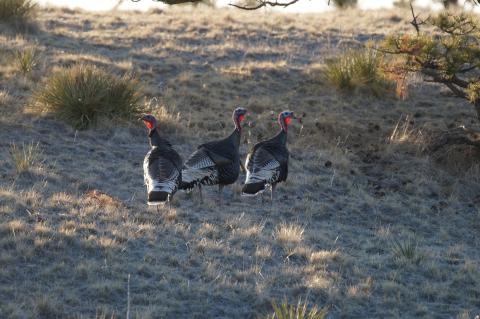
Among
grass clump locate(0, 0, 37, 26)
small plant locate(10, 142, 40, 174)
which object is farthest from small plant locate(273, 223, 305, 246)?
grass clump locate(0, 0, 37, 26)

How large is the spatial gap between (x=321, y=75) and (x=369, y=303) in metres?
11.0

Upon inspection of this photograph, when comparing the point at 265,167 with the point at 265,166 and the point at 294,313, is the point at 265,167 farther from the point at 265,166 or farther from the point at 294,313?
the point at 294,313

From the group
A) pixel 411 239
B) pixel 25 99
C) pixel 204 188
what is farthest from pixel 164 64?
pixel 411 239

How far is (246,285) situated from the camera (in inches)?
316

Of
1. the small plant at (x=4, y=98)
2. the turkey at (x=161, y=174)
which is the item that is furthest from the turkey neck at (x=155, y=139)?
the small plant at (x=4, y=98)

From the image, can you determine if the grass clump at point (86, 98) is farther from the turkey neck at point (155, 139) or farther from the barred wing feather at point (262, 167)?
the barred wing feather at point (262, 167)

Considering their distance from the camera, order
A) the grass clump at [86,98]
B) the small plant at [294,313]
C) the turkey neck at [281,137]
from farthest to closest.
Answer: the grass clump at [86,98] → the turkey neck at [281,137] → the small plant at [294,313]

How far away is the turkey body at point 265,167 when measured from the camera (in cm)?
1070

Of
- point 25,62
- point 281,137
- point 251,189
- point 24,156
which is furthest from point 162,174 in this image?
point 25,62

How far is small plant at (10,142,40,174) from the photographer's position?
11.2 metres

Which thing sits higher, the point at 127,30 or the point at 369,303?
the point at 127,30

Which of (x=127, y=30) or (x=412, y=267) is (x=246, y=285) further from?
(x=127, y=30)

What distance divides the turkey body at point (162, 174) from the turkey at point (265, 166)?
1041mm

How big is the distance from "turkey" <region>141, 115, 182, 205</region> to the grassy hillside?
1.21 ft
